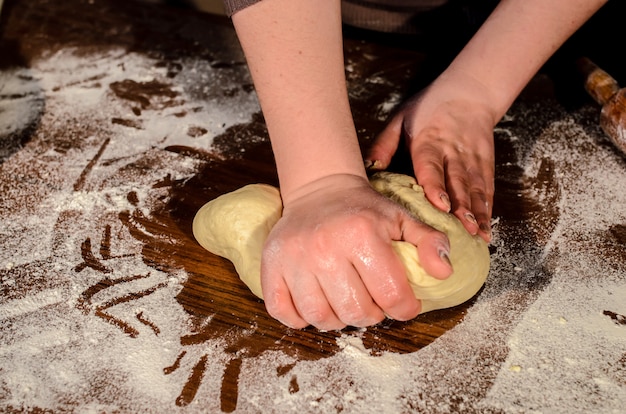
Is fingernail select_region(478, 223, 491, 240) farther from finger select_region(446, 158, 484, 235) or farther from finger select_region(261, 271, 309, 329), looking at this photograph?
finger select_region(261, 271, 309, 329)

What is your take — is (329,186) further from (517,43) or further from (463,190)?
(517,43)

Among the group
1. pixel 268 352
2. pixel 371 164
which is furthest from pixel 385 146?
pixel 268 352

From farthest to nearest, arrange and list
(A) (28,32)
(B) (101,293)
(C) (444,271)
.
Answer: (A) (28,32), (B) (101,293), (C) (444,271)

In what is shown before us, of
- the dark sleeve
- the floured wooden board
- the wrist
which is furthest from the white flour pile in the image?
the dark sleeve

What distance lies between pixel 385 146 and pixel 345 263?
47cm

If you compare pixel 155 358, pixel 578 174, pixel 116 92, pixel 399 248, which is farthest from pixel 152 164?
pixel 578 174

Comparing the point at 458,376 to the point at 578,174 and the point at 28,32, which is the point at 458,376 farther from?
the point at 28,32

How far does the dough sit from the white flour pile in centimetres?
8

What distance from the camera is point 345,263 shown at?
1.06 m

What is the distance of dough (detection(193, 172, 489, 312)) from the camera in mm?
1115

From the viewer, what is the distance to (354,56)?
1.96 m

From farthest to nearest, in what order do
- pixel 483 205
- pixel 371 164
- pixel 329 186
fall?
1. pixel 371 164
2. pixel 483 205
3. pixel 329 186

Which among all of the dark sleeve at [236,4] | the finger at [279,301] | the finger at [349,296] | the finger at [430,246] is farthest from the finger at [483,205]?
the dark sleeve at [236,4]

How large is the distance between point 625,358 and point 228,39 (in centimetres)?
149
